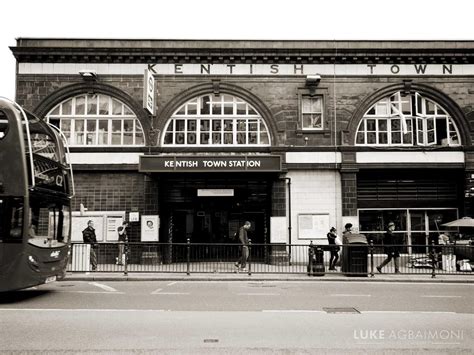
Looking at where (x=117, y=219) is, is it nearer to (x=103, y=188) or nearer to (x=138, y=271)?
(x=103, y=188)

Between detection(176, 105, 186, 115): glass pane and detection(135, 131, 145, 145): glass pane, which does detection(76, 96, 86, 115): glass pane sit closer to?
detection(135, 131, 145, 145): glass pane

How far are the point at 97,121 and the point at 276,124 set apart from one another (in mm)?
8180

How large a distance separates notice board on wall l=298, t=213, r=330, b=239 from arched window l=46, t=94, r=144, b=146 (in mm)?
8090

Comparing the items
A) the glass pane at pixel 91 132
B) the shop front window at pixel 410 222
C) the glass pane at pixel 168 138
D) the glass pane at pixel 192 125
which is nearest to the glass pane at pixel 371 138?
the shop front window at pixel 410 222

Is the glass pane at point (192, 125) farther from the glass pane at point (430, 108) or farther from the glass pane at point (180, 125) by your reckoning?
the glass pane at point (430, 108)

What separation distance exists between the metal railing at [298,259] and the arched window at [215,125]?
5260 millimetres

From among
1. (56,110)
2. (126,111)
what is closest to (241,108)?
(126,111)

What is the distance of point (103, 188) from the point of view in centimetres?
Answer: 2078

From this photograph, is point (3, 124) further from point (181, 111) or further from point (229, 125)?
point (229, 125)

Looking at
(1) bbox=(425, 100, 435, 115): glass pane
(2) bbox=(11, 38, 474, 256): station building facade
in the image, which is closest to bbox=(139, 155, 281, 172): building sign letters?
(2) bbox=(11, 38, 474, 256): station building facade

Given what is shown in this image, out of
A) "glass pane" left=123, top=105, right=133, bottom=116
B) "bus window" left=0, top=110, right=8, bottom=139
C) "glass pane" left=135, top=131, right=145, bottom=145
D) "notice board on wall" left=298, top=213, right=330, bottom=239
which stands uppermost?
"glass pane" left=123, top=105, right=133, bottom=116

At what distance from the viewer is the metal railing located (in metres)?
16.2

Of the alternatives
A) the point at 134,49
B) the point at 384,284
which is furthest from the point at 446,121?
the point at 134,49

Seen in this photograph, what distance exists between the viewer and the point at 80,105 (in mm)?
21234
